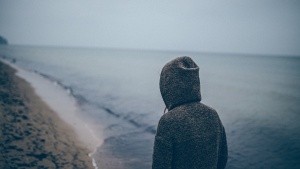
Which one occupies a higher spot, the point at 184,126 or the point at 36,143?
the point at 184,126

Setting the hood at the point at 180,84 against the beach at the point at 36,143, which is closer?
the hood at the point at 180,84

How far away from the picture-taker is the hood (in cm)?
222

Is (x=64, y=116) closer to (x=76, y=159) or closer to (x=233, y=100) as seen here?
(x=76, y=159)

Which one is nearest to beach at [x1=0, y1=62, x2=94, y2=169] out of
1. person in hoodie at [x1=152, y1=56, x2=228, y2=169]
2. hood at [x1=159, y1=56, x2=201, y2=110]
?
person in hoodie at [x1=152, y1=56, x2=228, y2=169]

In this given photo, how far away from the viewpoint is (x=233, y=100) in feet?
74.9

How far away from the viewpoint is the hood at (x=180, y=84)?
222cm

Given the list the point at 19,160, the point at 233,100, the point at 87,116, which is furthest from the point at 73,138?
the point at 233,100

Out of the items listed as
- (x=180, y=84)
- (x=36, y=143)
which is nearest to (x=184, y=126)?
(x=180, y=84)

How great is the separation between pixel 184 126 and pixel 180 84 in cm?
41

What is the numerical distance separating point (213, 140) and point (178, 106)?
20.4 inches

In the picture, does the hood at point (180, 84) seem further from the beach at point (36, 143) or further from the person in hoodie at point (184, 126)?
the beach at point (36, 143)

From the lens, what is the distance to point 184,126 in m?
2.12

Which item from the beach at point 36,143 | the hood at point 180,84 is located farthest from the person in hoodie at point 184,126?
the beach at point 36,143

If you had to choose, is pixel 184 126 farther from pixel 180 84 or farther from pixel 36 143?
pixel 36 143
